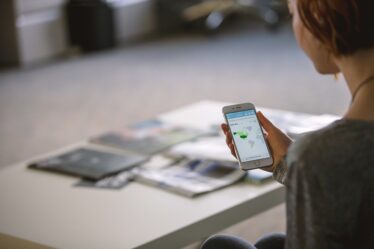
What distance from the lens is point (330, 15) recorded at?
3.24 feet

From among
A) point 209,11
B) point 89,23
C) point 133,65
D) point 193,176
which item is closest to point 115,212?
point 193,176

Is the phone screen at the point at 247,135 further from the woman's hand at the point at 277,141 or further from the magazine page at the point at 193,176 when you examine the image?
the magazine page at the point at 193,176

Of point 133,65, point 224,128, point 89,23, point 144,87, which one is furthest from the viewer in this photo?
point 89,23

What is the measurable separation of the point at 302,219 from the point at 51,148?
285 cm

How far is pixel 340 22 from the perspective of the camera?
3.25 ft

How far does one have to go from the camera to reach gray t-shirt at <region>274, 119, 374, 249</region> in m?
0.97

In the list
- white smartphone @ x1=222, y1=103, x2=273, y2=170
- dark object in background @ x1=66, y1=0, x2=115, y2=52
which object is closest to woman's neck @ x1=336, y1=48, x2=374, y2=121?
white smartphone @ x1=222, y1=103, x2=273, y2=170

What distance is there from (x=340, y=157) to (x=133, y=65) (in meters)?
4.55

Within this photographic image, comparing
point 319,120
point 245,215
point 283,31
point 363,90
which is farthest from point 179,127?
point 283,31

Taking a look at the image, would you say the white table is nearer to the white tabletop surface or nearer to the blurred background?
the white tabletop surface

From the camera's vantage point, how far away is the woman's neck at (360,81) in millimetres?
1022

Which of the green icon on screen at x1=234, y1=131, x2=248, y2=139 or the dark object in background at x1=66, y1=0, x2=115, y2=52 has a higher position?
the green icon on screen at x1=234, y1=131, x2=248, y2=139

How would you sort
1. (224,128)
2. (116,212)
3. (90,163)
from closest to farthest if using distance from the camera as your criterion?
(224,128) < (116,212) < (90,163)

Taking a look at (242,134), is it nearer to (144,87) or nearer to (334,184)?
(334,184)
